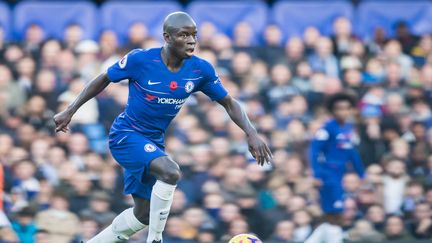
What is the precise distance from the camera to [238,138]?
15383mm

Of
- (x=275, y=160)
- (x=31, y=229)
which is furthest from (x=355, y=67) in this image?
(x=31, y=229)

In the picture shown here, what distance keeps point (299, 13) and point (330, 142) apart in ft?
18.6

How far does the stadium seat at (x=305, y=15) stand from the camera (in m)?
18.6

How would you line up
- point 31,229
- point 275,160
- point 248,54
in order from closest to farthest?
point 31,229 < point 275,160 < point 248,54

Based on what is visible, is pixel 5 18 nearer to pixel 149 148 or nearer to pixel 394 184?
pixel 394 184

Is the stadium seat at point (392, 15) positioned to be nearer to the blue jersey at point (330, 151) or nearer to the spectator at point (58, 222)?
the blue jersey at point (330, 151)

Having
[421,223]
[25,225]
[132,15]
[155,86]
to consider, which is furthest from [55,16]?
[155,86]

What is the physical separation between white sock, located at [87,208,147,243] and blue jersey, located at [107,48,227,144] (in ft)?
2.31

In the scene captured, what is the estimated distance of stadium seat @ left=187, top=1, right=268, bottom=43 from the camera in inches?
723

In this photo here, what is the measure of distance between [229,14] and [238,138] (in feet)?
12.1

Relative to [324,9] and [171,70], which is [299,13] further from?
[171,70]

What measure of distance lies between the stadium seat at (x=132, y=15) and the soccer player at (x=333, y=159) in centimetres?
540

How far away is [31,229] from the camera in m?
12.9

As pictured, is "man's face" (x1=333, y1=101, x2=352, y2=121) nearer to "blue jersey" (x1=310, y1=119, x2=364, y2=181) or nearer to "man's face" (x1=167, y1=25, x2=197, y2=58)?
"blue jersey" (x1=310, y1=119, x2=364, y2=181)
